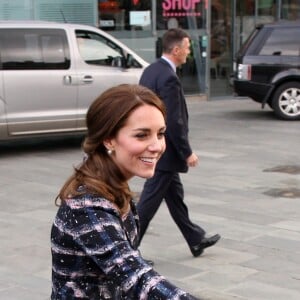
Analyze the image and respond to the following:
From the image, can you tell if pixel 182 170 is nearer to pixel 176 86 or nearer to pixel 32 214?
pixel 176 86

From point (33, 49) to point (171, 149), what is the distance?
218 inches

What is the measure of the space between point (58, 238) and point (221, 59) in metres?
16.0

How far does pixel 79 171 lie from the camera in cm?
192

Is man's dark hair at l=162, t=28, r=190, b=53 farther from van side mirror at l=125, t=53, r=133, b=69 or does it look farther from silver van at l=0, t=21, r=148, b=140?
van side mirror at l=125, t=53, r=133, b=69

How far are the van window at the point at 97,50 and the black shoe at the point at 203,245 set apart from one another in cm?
568

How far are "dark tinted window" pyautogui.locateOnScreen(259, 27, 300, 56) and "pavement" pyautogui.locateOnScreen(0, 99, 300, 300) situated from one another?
2476 mm

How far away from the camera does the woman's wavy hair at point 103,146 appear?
1845 mm

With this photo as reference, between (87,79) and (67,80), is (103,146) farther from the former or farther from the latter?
(87,79)

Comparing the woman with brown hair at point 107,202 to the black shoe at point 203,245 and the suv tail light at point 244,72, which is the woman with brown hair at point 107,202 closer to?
the black shoe at point 203,245

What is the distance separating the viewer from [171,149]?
17.5 feet

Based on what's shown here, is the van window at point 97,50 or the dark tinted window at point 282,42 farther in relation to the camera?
the dark tinted window at point 282,42

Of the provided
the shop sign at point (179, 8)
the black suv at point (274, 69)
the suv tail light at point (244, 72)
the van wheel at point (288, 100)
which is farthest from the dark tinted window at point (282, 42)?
the shop sign at point (179, 8)

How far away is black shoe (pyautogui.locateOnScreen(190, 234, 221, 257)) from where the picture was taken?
5.50 m

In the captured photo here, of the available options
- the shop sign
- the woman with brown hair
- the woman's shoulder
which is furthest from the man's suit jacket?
the shop sign
